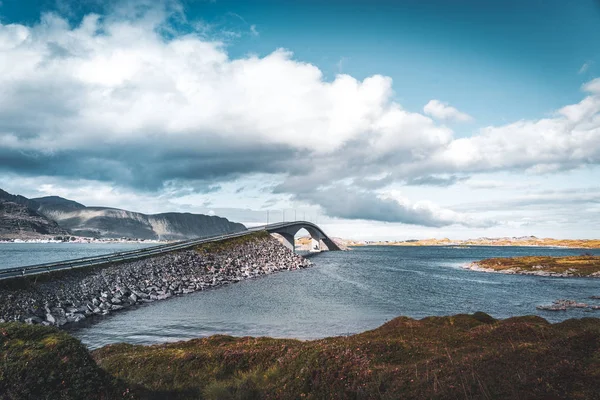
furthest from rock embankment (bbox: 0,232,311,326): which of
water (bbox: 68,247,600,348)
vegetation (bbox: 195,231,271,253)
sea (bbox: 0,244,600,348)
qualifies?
water (bbox: 68,247,600,348)

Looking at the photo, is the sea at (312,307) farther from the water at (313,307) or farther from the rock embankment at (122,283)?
the rock embankment at (122,283)

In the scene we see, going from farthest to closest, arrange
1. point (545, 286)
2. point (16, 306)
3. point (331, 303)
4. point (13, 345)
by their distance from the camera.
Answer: point (545, 286) < point (331, 303) < point (16, 306) < point (13, 345)

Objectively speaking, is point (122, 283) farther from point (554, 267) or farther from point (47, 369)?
point (554, 267)

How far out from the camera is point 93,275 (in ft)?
161

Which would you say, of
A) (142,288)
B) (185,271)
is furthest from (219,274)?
(142,288)

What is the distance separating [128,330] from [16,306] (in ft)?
36.7

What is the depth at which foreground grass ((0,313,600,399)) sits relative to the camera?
913 centimetres

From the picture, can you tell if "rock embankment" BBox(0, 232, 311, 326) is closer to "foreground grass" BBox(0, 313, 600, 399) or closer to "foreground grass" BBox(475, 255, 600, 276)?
"foreground grass" BBox(0, 313, 600, 399)

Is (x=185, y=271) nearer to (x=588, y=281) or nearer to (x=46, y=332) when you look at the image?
(x=46, y=332)

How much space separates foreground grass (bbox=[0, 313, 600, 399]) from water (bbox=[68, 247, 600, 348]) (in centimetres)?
1442

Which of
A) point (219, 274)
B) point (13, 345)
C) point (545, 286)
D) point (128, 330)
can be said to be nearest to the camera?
point (13, 345)

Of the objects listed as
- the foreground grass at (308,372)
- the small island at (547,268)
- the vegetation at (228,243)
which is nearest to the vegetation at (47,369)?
the foreground grass at (308,372)

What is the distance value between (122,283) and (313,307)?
84.0ft

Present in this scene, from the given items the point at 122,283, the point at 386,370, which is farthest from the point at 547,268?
the point at 386,370
